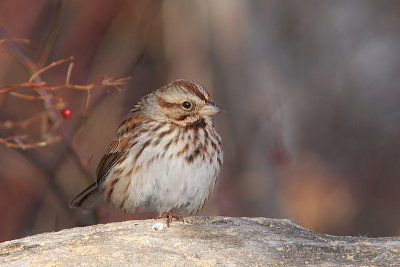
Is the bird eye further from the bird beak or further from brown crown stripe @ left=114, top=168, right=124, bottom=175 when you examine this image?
brown crown stripe @ left=114, top=168, right=124, bottom=175

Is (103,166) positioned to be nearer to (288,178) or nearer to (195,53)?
(195,53)

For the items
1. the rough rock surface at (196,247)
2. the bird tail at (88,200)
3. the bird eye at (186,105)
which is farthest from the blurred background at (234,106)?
the rough rock surface at (196,247)

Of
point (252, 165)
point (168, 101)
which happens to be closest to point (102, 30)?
point (252, 165)

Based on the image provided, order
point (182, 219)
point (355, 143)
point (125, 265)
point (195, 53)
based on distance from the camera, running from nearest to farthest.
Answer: point (125, 265)
point (182, 219)
point (195, 53)
point (355, 143)

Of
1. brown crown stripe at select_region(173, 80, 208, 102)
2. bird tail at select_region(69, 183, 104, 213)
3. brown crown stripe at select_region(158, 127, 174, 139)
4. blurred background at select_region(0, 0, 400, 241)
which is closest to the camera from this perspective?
brown crown stripe at select_region(158, 127, 174, 139)

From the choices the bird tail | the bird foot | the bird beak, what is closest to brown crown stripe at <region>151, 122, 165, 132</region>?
the bird beak

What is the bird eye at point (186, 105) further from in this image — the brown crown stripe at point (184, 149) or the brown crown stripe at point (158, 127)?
the brown crown stripe at point (184, 149)
